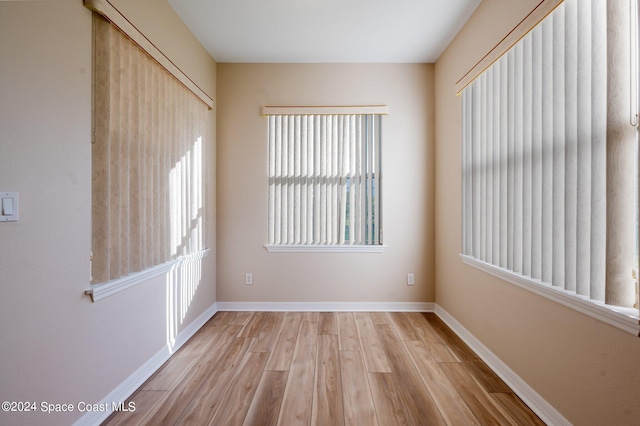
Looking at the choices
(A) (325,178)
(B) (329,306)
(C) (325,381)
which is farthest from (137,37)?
(B) (329,306)

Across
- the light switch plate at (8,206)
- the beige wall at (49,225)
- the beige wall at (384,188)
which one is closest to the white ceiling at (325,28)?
the beige wall at (384,188)

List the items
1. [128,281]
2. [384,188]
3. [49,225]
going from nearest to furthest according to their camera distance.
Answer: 1. [49,225]
2. [128,281]
3. [384,188]

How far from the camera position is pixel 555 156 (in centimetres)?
154

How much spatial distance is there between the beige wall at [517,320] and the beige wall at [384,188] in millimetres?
206

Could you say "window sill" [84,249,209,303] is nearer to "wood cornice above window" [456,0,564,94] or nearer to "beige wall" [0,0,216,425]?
"beige wall" [0,0,216,425]

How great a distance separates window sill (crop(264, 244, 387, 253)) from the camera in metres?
3.25

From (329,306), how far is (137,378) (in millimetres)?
1912

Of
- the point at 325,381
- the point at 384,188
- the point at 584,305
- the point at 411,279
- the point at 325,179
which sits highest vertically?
the point at 325,179

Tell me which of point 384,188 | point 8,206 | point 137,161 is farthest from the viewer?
point 384,188

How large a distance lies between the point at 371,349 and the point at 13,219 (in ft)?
7.79

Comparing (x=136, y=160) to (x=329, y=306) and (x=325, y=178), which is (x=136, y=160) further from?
(x=329, y=306)

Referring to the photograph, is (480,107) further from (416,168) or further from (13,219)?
(13,219)

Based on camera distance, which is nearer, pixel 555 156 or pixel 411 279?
pixel 555 156

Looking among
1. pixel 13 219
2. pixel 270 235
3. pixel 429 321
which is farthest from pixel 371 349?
pixel 13 219
